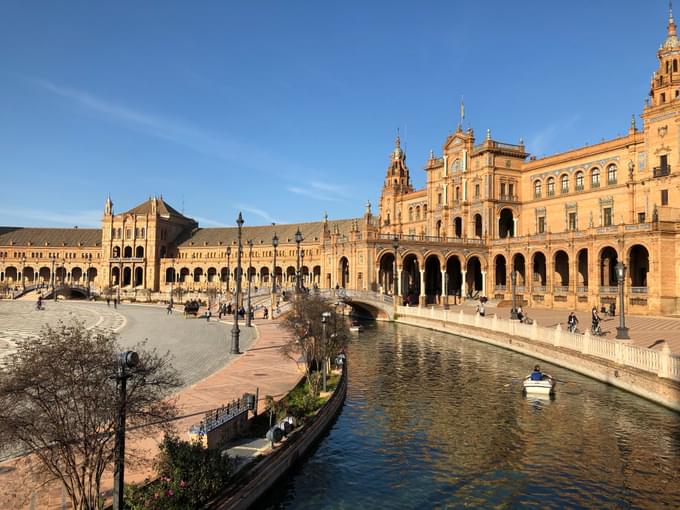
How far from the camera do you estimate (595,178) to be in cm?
6231

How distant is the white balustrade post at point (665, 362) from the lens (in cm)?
1964

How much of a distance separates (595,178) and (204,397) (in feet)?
192

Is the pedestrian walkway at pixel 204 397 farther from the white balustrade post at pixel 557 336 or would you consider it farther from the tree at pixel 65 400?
the white balustrade post at pixel 557 336

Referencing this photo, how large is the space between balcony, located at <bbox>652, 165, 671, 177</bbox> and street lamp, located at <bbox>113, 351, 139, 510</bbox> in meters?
57.3

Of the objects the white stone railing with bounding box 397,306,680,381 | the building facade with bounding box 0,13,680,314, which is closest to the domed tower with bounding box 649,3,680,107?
the building facade with bounding box 0,13,680,314

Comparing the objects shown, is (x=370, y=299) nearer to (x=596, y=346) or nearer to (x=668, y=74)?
(x=596, y=346)

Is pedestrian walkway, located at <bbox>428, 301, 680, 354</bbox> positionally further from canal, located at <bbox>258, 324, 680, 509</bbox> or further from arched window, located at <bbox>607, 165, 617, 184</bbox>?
arched window, located at <bbox>607, 165, 617, 184</bbox>

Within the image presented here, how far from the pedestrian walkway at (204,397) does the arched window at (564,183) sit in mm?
47650

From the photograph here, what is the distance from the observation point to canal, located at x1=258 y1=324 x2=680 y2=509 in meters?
12.8

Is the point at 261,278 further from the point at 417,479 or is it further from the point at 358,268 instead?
the point at 417,479

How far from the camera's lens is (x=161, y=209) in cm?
12600

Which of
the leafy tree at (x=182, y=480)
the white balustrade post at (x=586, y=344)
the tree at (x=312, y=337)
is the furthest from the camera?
the white balustrade post at (x=586, y=344)

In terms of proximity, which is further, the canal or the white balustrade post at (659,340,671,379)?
the white balustrade post at (659,340,671,379)

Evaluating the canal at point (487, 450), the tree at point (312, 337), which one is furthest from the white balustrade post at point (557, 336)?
the tree at point (312, 337)
